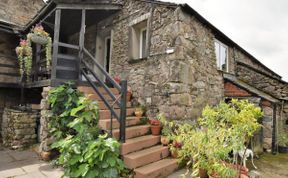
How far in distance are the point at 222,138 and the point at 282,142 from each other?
5.23 m

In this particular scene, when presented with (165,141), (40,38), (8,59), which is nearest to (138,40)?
(40,38)

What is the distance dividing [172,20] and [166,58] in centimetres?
101

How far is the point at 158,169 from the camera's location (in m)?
3.91

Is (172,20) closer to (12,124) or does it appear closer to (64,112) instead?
(64,112)

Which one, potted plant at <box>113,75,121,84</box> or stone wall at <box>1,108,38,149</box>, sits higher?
potted plant at <box>113,75,121,84</box>

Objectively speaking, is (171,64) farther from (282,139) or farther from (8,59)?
(8,59)

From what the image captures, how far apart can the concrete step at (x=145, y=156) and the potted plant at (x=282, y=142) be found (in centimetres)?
Answer: 478

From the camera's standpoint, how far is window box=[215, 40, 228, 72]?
755cm

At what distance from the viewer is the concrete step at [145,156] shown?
3869mm

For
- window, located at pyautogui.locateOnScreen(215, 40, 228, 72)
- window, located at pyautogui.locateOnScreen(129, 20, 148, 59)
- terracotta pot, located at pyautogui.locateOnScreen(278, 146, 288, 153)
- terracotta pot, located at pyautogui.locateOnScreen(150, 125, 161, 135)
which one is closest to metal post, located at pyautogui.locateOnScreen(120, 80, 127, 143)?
terracotta pot, located at pyautogui.locateOnScreen(150, 125, 161, 135)

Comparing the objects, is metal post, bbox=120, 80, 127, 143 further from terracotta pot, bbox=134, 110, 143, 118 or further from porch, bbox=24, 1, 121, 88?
terracotta pot, bbox=134, 110, 143, 118

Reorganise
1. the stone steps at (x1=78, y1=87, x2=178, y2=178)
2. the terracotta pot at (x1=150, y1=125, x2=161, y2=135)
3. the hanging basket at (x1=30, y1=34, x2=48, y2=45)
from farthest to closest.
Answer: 1. the hanging basket at (x1=30, y1=34, x2=48, y2=45)
2. the terracotta pot at (x1=150, y1=125, x2=161, y2=135)
3. the stone steps at (x1=78, y1=87, x2=178, y2=178)

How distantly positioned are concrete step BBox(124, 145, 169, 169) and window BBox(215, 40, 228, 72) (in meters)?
4.50

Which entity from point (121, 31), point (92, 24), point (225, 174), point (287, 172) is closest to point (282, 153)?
point (287, 172)
